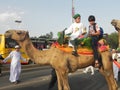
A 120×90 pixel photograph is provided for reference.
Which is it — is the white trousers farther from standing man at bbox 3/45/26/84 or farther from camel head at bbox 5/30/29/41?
camel head at bbox 5/30/29/41

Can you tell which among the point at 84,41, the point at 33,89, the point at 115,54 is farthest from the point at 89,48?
the point at 115,54

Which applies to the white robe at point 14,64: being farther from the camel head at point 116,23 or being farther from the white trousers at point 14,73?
the camel head at point 116,23

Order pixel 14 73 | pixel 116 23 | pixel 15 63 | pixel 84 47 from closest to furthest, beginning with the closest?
pixel 116 23 → pixel 84 47 → pixel 14 73 → pixel 15 63

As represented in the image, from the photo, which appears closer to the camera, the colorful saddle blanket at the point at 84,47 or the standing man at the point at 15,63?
the colorful saddle blanket at the point at 84,47

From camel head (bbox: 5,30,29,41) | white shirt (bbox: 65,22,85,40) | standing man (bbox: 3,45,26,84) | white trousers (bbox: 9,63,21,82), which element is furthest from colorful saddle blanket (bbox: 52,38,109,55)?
white trousers (bbox: 9,63,21,82)

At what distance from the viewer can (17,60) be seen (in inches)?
634

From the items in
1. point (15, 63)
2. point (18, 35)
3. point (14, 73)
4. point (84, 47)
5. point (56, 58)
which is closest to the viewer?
point (56, 58)

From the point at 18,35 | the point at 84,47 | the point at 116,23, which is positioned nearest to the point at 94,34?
the point at 84,47

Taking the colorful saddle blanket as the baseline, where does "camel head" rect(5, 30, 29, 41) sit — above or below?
above

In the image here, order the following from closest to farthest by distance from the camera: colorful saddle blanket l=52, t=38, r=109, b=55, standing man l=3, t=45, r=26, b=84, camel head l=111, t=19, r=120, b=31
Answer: camel head l=111, t=19, r=120, b=31, colorful saddle blanket l=52, t=38, r=109, b=55, standing man l=3, t=45, r=26, b=84

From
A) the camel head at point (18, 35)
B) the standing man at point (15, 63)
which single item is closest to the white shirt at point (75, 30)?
the camel head at point (18, 35)

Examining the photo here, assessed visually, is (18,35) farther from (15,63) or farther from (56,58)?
(15,63)

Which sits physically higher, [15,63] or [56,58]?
[56,58]

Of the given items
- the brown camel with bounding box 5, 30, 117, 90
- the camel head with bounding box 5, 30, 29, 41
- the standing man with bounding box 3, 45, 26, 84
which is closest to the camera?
the brown camel with bounding box 5, 30, 117, 90
